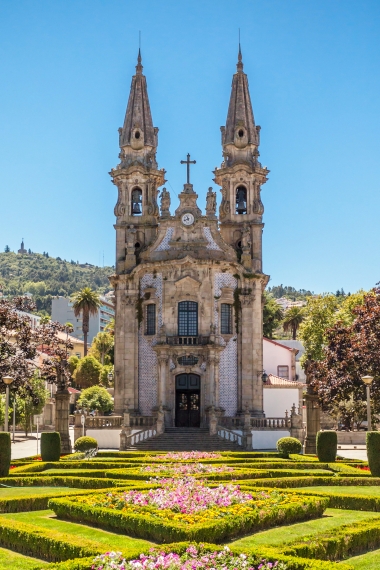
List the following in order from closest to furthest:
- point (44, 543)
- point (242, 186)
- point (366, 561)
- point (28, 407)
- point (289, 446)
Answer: point (366, 561)
point (44, 543)
point (289, 446)
point (242, 186)
point (28, 407)

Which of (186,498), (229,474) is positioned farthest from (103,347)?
(186,498)

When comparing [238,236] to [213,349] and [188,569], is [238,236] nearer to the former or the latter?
[213,349]

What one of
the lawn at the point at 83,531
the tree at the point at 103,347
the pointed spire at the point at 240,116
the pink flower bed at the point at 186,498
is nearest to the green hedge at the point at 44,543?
the lawn at the point at 83,531

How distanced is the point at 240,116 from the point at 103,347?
189 feet

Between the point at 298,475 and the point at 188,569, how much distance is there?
15.4 m

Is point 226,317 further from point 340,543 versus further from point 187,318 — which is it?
point 340,543

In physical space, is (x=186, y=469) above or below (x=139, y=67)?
below

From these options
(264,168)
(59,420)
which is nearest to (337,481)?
(59,420)

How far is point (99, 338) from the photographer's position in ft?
354

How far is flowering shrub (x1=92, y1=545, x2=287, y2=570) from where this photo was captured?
12805 mm

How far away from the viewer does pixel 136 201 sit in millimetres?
56219

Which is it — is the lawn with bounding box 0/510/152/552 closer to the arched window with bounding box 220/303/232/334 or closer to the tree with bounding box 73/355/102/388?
the arched window with bounding box 220/303/232/334

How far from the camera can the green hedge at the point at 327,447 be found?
33.3 meters

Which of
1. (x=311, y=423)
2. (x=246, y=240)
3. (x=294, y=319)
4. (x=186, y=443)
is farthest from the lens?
(x=294, y=319)
